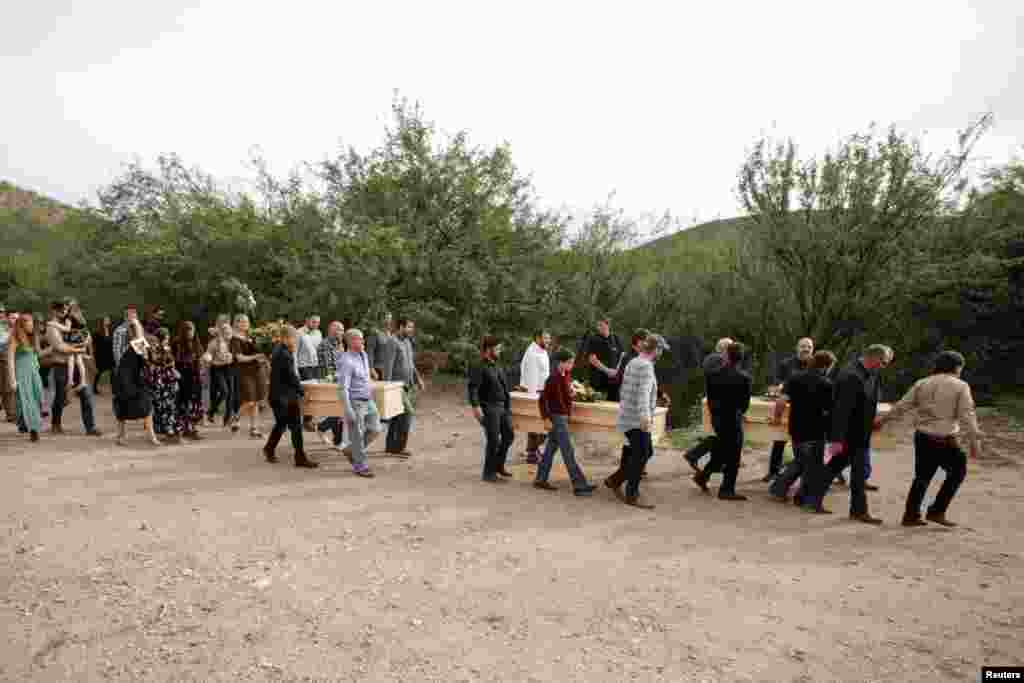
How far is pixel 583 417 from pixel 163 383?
19.4 ft

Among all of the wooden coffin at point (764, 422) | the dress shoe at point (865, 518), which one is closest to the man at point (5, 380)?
the wooden coffin at point (764, 422)

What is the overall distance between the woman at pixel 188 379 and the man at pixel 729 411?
24.0 ft

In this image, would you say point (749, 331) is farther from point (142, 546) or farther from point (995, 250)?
point (142, 546)

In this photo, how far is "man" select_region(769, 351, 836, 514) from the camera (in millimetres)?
6602

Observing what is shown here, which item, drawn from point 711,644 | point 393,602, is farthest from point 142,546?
point 711,644

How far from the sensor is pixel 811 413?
21.8 ft

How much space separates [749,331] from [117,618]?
1598cm

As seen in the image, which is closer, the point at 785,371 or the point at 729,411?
the point at 729,411

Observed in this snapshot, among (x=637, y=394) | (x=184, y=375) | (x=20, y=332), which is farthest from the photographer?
(x=184, y=375)

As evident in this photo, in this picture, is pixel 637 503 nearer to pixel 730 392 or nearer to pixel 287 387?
pixel 730 392

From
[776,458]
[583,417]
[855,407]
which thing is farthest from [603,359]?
[855,407]

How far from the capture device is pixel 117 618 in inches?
157

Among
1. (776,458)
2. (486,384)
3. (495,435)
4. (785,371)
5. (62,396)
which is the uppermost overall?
(785,371)

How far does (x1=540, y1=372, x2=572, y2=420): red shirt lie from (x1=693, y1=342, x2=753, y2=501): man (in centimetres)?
157
